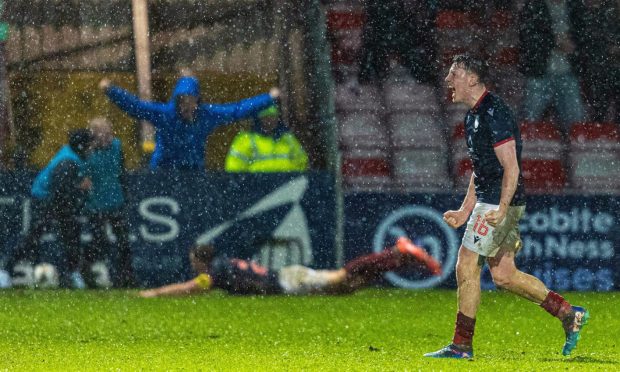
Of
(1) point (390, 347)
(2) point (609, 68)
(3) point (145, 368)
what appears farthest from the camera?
(2) point (609, 68)

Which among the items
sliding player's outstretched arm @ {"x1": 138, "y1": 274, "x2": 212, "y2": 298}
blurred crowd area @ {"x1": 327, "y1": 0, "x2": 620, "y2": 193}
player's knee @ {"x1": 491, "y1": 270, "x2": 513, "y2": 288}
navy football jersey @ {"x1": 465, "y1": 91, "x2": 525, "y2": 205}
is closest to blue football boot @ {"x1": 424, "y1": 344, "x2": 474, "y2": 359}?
player's knee @ {"x1": 491, "y1": 270, "x2": 513, "y2": 288}

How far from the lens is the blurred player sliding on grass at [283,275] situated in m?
13.8

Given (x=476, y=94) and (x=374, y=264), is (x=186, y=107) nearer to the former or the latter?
(x=374, y=264)

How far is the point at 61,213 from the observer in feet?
46.4

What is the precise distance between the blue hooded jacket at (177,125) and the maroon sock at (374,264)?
5.39ft

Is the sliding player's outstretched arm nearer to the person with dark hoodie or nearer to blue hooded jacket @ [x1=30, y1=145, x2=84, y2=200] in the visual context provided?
the person with dark hoodie

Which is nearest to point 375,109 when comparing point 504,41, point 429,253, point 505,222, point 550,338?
point 504,41

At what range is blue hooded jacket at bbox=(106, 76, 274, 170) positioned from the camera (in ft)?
47.3

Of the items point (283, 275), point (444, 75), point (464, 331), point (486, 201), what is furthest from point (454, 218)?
point (444, 75)

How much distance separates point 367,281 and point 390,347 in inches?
162

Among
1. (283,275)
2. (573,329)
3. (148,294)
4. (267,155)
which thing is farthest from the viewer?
(267,155)

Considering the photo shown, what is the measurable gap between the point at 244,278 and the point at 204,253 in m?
0.43

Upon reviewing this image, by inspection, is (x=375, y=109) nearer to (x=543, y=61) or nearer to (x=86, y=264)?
(x=543, y=61)

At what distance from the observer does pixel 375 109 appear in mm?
17969
